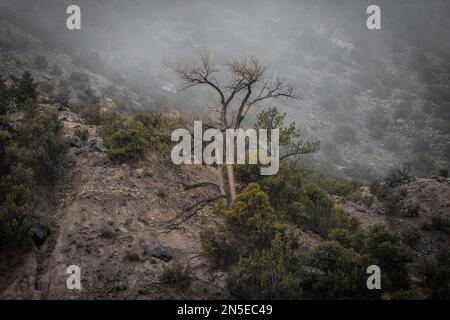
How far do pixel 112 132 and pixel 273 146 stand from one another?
5.56 meters

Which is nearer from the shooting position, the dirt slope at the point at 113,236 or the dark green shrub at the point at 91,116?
the dirt slope at the point at 113,236

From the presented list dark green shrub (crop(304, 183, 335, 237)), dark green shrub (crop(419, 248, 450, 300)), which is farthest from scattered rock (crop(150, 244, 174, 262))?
dark green shrub (crop(419, 248, 450, 300))

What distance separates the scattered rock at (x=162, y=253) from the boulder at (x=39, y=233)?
2.41 meters

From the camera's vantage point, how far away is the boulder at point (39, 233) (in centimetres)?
783

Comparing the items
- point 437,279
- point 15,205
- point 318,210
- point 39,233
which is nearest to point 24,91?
point 15,205

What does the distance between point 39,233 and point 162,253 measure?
274 centimetres

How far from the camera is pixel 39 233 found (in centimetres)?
790

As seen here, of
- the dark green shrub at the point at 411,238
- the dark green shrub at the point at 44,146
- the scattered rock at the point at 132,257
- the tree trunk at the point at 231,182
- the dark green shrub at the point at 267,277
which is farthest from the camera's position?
the dark green shrub at the point at 411,238

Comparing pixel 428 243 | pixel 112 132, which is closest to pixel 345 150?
pixel 428 243

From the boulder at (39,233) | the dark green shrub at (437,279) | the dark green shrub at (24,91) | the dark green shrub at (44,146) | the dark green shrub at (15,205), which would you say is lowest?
the dark green shrub at (437,279)

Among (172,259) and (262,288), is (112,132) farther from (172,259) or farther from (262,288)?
(262,288)

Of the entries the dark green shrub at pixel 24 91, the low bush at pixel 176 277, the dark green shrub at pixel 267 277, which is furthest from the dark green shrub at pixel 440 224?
the dark green shrub at pixel 24 91

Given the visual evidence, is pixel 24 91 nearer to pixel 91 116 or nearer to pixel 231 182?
pixel 91 116

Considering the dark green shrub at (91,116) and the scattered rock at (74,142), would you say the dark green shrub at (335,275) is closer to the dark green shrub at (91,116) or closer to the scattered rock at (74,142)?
the scattered rock at (74,142)
